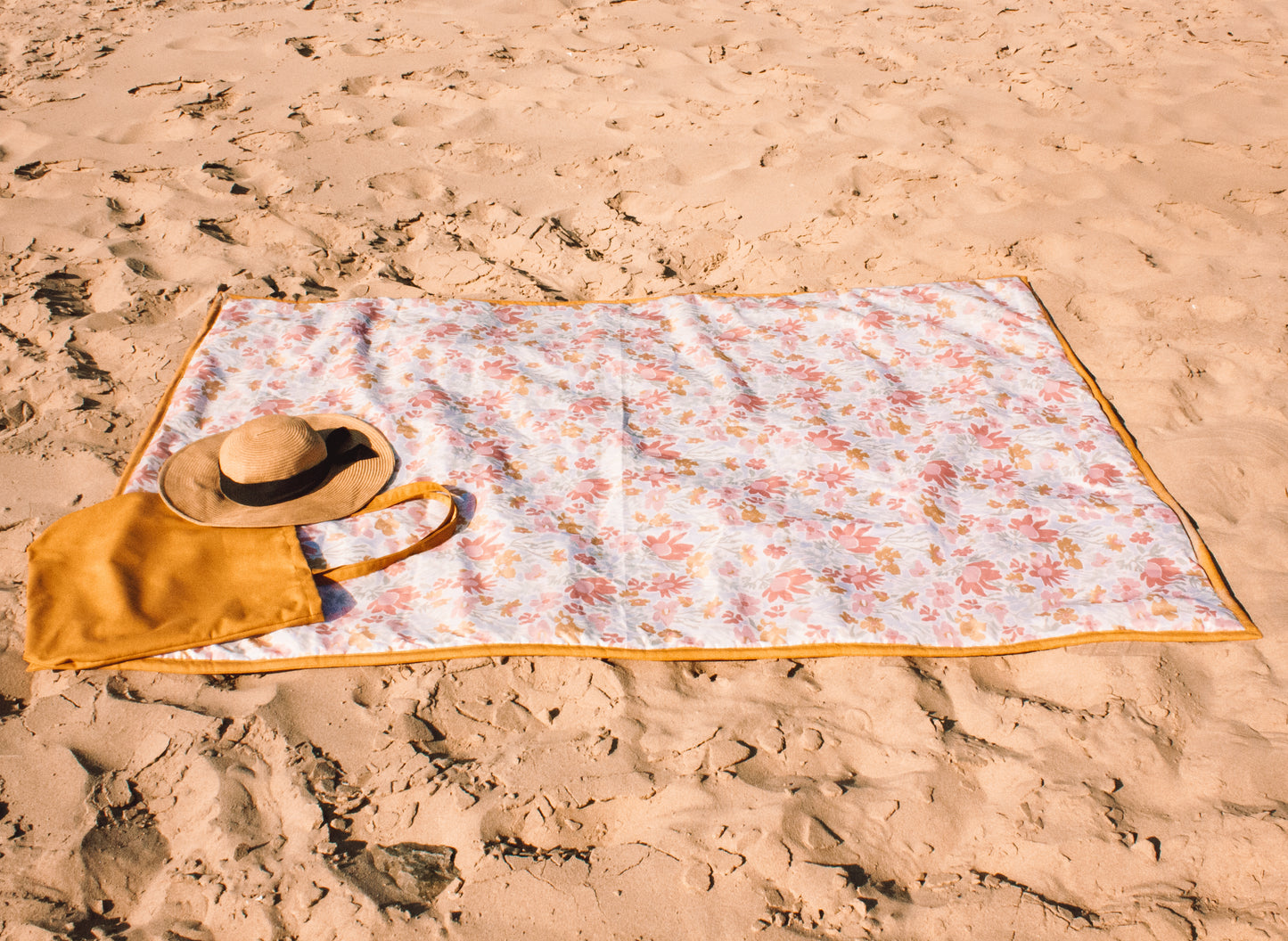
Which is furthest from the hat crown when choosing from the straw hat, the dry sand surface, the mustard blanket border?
the mustard blanket border

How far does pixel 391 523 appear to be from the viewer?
216 cm

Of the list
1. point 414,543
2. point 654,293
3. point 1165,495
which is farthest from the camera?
point 654,293

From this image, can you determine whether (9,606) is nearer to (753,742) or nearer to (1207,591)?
(753,742)

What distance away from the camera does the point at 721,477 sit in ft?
7.55

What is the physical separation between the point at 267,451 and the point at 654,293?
4.99 feet

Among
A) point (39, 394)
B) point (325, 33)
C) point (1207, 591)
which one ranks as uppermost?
point (325, 33)

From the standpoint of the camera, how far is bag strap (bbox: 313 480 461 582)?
6.67 feet

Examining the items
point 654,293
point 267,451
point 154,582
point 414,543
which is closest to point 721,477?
point 414,543

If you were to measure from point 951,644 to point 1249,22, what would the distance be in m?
4.77

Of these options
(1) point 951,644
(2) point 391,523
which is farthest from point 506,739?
(1) point 951,644

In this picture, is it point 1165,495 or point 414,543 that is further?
point 1165,495

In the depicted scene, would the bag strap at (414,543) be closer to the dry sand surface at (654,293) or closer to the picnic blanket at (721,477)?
the picnic blanket at (721,477)

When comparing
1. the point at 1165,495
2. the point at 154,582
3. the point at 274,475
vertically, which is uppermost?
the point at 274,475

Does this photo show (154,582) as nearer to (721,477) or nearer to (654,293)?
(721,477)
